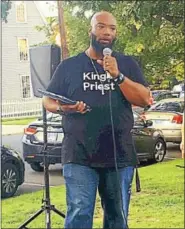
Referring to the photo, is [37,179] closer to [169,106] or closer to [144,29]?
[144,29]

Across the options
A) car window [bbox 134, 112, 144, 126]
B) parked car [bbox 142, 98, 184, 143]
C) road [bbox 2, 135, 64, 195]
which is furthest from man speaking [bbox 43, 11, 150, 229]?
parked car [bbox 142, 98, 184, 143]

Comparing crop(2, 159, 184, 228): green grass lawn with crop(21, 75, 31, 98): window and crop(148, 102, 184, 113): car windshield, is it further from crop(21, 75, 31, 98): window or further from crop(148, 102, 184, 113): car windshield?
crop(148, 102, 184, 113): car windshield

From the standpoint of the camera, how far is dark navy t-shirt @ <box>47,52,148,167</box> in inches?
110

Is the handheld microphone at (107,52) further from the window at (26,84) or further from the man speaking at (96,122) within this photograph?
the window at (26,84)

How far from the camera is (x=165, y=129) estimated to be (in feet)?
35.5

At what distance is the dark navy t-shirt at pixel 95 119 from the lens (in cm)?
279

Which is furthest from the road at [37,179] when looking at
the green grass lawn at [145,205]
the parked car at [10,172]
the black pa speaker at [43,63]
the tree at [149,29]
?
the black pa speaker at [43,63]

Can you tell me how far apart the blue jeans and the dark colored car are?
1025 millimetres

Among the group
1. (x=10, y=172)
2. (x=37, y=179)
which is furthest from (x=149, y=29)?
(x=37, y=179)

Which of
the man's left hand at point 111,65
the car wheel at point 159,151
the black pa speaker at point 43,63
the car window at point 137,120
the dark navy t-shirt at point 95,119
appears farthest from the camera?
the car wheel at point 159,151

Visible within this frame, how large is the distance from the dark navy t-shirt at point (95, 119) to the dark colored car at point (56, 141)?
102 cm

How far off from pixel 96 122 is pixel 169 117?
26.7 ft

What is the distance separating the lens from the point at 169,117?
35.6 feet

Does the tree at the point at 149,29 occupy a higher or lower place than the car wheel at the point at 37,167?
higher
